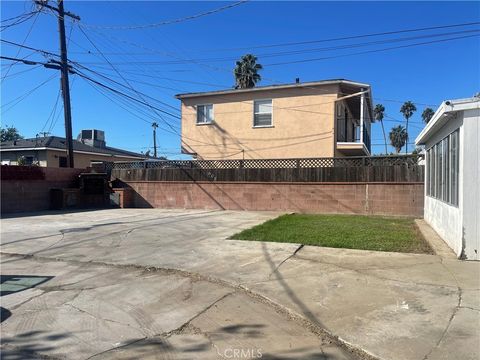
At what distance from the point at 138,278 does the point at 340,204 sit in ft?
35.0

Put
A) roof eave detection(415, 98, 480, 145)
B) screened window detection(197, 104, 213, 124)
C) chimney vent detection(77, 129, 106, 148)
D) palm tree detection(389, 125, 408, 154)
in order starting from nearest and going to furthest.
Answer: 1. roof eave detection(415, 98, 480, 145)
2. screened window detection(197, 104, 213, 124)
3. chimney vent detection(77, 129, 106, 148)
4. palm tree detection(389, 125, 408, 154)

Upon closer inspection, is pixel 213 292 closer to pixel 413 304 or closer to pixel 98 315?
pixel 98 315

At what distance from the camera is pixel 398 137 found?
87.4 m

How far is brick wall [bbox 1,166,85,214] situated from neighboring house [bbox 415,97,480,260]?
16.8 meters

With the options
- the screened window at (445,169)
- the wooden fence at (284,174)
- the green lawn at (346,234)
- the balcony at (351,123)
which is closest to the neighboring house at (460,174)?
the screened window at (445,169)

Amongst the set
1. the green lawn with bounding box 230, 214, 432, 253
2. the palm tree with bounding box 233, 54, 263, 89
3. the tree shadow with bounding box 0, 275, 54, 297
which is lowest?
the tree shadow with bounding box 0, 275, 54, 297

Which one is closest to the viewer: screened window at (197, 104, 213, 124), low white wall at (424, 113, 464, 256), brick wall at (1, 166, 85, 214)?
low white wall at (424, 113, 464, 256)

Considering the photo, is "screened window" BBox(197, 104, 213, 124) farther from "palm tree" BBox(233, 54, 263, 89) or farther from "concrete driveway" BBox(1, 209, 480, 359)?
Answer: "palm tree" BBox(233, 54, 263, 89)

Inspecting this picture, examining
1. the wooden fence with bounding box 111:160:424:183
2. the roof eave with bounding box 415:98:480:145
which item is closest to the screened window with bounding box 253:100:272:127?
the wooden fence with bounding box 111:160:424:183

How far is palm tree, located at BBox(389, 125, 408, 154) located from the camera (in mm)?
87500

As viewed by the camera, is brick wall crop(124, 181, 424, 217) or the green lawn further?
brick wall crop(124, 181, 424, 217)

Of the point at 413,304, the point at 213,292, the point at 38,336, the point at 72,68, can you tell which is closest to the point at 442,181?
the point at 413,304

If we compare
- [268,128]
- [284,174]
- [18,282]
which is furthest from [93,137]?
[18,282]

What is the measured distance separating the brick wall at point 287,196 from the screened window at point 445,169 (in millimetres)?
2556
